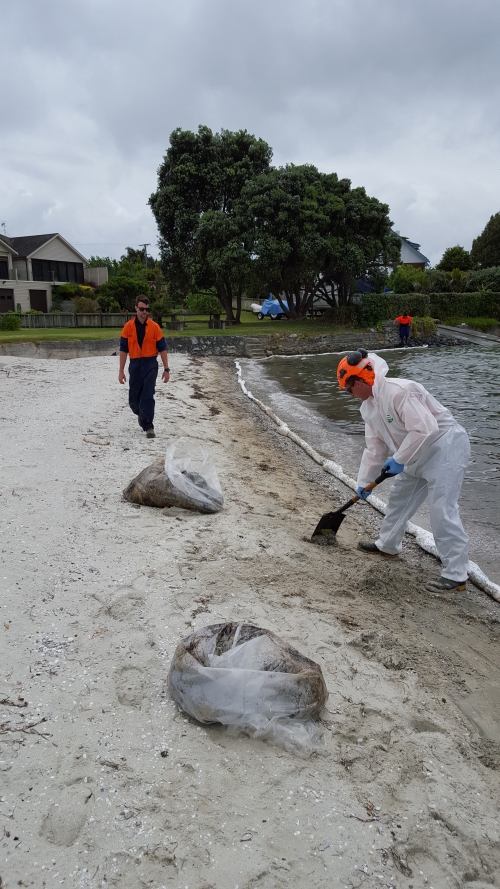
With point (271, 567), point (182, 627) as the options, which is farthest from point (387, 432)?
point (182, 627)

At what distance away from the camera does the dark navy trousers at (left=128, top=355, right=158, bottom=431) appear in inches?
327

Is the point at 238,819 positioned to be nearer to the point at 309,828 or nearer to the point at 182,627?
the point at 309,828

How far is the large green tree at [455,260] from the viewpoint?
4869 cm

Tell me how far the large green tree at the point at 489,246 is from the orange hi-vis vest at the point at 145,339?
5067 centimetres

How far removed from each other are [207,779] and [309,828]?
423 mm

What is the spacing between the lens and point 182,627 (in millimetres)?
3486

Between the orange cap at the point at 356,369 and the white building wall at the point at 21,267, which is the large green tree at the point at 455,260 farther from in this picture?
the orange cap at the point at 356,369

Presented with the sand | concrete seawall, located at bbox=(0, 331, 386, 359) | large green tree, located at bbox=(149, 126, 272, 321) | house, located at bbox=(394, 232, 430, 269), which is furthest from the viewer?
house, located at bbox=(394, 232, 430, 269)

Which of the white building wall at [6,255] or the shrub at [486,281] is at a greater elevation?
the white building wall at [6,255]

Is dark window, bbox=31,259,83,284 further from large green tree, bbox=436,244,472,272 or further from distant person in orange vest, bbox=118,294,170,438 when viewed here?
distant person in orange vest, bbox=118,294,170,438

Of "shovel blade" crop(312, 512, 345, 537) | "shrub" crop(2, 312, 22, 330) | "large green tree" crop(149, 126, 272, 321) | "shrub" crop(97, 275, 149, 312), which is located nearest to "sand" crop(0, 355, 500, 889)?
"shovel blade" crop(312, 512, 345, 537)

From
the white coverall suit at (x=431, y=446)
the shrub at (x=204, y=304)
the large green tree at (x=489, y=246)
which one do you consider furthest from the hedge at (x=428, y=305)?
the white coverall suit at (x=431, y=446)

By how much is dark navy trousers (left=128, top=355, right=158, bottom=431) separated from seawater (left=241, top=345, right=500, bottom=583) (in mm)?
2769

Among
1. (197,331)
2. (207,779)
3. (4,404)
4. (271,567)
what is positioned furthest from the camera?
(197,331)
